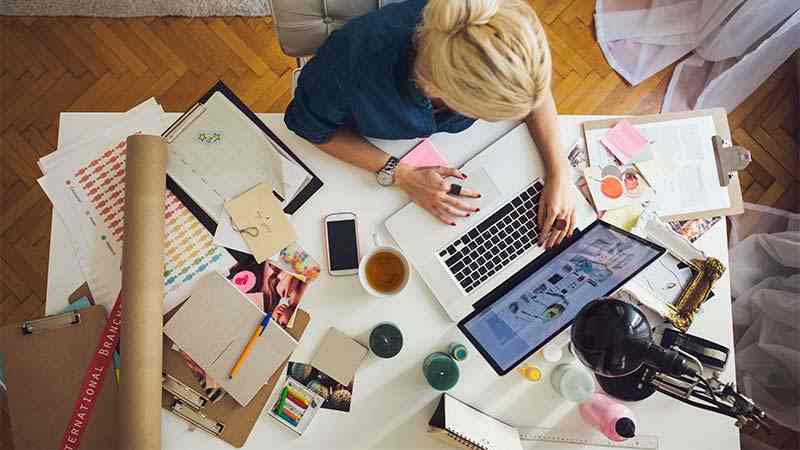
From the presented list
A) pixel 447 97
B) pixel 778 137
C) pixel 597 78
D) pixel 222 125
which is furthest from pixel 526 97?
pixel 778 137

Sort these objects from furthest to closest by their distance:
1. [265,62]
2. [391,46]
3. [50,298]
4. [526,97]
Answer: [265,62], [50,298], [391,46], [526,97]

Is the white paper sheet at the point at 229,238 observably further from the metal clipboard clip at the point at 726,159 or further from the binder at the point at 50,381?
the metal clipboard clip at the point at 726,159

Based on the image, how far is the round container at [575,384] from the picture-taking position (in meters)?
1.08

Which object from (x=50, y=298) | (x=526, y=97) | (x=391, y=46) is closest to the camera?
(x=526, y=97)

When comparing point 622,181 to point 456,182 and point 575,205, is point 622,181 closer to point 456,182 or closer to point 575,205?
point 575,205

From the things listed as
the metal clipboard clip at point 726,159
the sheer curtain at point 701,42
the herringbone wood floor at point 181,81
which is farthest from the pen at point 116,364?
the sheer curtain at point 701,42

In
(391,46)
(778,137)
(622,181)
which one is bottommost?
(778,137)

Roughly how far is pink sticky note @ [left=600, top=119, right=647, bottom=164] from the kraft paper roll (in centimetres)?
91

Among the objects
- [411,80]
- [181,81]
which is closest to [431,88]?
[411,80]

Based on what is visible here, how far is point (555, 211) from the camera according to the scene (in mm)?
1117

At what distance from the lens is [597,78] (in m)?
1.88

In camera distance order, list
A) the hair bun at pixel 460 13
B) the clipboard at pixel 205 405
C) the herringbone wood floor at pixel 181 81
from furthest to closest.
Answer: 1. the herringbone wood floor at pixel 181 81
2. the clipboard at pixel 205 405
3. the hair bun at pixel 460 13

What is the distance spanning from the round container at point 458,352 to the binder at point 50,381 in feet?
2.09

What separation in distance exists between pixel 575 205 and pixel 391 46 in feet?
1.63
